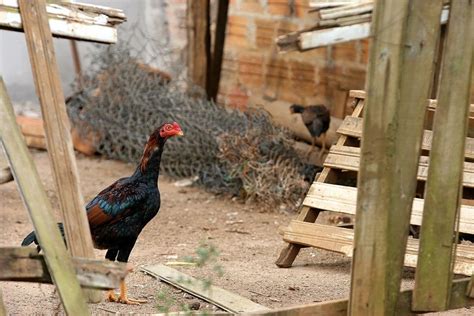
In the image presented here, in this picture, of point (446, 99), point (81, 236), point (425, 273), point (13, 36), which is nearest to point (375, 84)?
point (446, 99)

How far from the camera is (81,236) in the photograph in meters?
3.18

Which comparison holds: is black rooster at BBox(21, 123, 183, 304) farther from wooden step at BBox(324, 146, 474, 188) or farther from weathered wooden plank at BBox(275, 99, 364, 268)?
wooden step at BBox(324, 146, 474, 188)

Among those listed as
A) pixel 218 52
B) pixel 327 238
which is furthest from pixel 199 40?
pixel 327 238

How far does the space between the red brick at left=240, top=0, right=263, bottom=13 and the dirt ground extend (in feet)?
7.11

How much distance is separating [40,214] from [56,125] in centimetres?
34

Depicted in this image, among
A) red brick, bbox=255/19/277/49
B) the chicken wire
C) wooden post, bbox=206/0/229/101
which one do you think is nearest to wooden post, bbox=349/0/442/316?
the chicken wire

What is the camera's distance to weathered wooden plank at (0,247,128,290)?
294cm

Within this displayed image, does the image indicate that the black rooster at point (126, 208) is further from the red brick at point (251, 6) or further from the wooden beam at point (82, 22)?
the red brick at point (251, 6)

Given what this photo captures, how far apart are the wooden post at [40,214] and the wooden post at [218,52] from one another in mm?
6079

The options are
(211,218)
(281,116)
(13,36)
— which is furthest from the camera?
(13,36)

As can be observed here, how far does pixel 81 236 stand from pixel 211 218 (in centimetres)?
429

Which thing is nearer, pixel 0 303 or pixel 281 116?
pixel 0 303

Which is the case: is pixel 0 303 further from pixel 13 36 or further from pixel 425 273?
pixel 13 36

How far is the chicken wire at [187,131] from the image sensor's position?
25.1 feet
